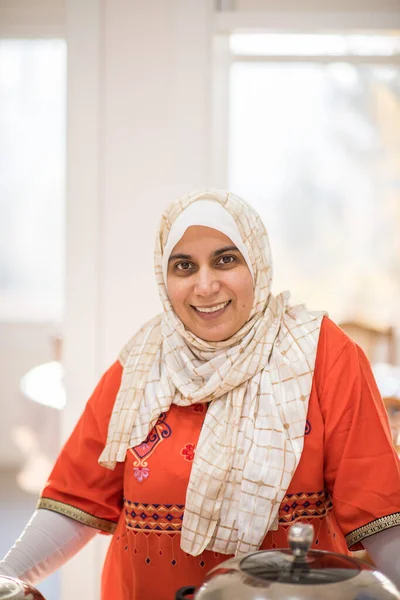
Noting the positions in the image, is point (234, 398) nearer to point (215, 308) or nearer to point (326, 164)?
point (215, 308)

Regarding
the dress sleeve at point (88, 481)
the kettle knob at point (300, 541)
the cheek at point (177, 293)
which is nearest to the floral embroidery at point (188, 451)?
the dress sleeve at point (88, 481)

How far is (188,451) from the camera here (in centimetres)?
152

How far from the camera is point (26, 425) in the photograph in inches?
128

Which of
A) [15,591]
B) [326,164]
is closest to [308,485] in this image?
[15,591]

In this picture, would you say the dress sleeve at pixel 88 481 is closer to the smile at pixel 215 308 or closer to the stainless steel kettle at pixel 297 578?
the smile at pixel 215 308

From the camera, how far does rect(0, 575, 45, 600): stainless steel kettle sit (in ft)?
3.56

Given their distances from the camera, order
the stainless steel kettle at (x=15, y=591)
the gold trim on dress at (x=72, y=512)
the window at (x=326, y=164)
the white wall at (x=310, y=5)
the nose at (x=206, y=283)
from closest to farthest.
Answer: the stainless steel kettle at (x=15, y=591) < the nose at (x=206, y=283) < the gold trim on dress at (x=72, y=512) < the white wall at (x=310, y=5) < the window at (x=326, y=164)

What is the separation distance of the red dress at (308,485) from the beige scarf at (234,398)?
0.03 m

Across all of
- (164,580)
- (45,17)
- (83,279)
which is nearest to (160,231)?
(164,580)

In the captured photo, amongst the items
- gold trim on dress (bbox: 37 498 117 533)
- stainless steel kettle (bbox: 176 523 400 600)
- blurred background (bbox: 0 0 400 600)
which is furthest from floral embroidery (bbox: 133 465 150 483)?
blurred background (bbox: 0 0 400 600)

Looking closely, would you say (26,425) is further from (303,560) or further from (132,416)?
(303,560)

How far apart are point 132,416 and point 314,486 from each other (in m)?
0.39

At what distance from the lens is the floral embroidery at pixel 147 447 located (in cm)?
153

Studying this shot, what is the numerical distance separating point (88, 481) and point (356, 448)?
57 cm
